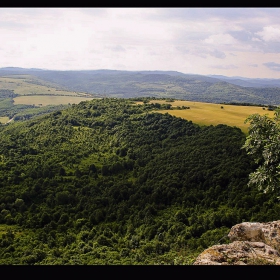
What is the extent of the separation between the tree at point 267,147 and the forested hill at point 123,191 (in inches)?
321

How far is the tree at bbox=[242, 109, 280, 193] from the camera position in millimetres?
20641

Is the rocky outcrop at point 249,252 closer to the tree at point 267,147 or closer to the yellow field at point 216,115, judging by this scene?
the tree at point 267,147

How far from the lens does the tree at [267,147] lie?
20.6 metres

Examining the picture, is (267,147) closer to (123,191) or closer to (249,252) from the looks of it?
(249,252)

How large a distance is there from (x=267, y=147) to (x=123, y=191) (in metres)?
59.8

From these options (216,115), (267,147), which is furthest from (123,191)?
(216,115)

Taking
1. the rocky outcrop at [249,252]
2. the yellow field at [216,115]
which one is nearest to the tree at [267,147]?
the rocky outcrop at [249,252]

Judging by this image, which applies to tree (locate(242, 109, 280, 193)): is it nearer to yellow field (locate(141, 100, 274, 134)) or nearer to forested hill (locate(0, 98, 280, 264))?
forested hill (locate(0, 98, 280, 264))

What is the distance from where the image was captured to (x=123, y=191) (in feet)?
254

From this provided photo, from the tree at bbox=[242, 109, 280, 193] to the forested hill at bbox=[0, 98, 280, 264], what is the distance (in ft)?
26.7

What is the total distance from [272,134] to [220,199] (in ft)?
139

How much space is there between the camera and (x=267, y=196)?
172ft
